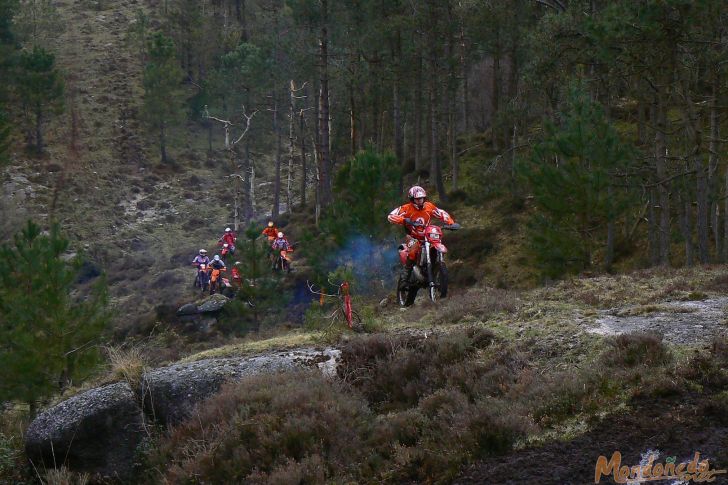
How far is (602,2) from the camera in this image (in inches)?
895

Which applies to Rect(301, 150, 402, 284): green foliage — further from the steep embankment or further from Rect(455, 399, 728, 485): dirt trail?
the steep embankment

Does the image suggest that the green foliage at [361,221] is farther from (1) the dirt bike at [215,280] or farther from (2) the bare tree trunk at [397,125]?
(2) the bare tree trunk at [397,125]

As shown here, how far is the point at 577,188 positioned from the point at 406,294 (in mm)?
6776

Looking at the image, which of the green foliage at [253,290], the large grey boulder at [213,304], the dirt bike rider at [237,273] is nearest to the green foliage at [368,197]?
the green foliage at [253,290]

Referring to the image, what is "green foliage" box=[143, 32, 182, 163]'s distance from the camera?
182ft

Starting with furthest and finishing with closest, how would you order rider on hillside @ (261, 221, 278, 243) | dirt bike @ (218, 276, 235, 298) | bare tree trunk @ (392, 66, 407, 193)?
bare tree trunk @ (392, 66, 407, 193), dirt bike @ (218, 276, 235, 298), rider on hillside @ (261, 221, 278, 243)

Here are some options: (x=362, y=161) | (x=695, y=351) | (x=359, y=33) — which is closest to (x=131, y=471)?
(x=695, y=351)

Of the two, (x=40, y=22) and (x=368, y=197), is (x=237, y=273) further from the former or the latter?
(x=40, y=22)

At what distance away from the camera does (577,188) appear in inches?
713

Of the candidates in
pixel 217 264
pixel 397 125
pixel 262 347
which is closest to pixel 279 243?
pixel 217 264

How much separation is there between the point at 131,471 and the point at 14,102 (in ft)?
167

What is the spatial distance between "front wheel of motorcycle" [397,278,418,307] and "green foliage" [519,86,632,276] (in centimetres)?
649

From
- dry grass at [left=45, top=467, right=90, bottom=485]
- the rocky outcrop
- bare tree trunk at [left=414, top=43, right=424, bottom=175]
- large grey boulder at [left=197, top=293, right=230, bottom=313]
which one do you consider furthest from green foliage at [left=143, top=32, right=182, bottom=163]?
dry grass at [left=45, top=467, right=90, bottom=485]

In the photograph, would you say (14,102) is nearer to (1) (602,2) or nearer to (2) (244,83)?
(2) (244,83)
